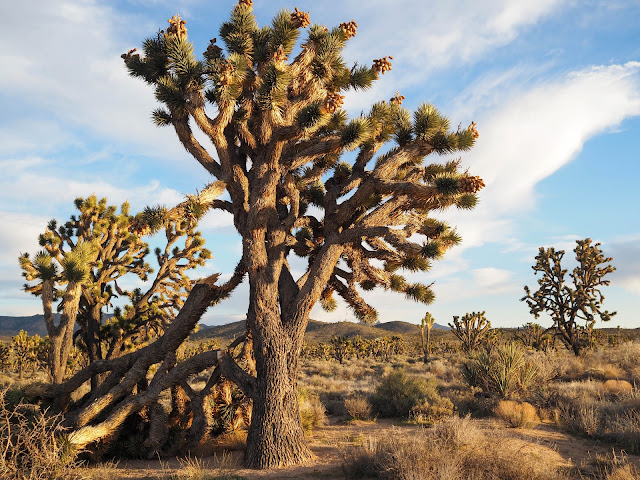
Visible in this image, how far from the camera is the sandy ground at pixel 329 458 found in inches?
288

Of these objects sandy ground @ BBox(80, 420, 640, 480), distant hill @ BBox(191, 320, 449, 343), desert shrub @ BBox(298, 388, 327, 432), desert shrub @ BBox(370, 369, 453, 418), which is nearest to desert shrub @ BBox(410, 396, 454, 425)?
desert shrub @ BBox(370, 369, 453, 418)

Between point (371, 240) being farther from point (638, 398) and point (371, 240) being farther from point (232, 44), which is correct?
point (638, 398)

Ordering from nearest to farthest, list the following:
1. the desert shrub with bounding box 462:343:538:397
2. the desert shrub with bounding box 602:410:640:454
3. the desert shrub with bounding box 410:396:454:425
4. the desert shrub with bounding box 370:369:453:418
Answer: the desert shrub with bounding box 602:410:640:454, the desert shrub with bounding box 410:396:454:425, the desert shrub with bounding box 462:343:538:397, the desert shrub with bounding box 370:369:453:418

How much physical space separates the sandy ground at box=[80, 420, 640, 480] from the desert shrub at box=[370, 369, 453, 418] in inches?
77.1

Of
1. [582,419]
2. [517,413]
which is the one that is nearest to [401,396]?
[517,413]

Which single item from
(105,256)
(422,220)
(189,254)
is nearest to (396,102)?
(422,220)

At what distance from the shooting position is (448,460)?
603 cm

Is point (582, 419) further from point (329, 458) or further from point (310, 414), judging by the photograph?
point (310, 414)

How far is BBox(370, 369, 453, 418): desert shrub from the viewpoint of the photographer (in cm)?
1271

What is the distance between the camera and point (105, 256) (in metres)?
14.6

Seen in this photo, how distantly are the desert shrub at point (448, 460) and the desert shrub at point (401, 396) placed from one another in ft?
17.3

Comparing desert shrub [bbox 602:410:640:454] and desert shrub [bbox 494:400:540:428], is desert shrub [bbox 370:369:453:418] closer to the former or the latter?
desert shrub [bbox 494:400:540:428]

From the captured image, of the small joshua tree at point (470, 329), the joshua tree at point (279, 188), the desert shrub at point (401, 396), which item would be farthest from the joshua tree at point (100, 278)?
the small joshua tree at point (470, 329)

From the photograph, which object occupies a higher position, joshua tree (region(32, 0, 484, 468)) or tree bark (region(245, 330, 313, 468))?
joshua tree (region(32, 0, 484, 468))
